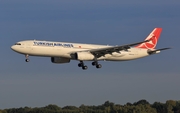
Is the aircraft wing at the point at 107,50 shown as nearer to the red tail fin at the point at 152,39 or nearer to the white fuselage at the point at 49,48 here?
the white fuselage at the point at 49,48

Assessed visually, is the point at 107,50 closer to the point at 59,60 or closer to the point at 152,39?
the point at 59,60

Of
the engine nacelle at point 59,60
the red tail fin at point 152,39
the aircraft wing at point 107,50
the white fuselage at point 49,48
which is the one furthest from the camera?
the red tail fin at point 152,39

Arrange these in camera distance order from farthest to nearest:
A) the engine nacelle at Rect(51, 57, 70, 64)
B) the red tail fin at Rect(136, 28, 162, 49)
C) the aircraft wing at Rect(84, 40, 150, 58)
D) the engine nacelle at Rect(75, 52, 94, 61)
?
1. the red tail fin at Rect(136, 28, 162, 49)
2. the engine nacelle at Rect(51, 57, 70, 64)
3. the aircraft wing at Rect(84, 40, 150, 58)
4. the engine nacelle at Rect(75, 52, 94, 61)

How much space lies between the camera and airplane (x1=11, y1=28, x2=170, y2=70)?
3927 inches

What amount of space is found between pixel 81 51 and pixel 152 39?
64.1ft

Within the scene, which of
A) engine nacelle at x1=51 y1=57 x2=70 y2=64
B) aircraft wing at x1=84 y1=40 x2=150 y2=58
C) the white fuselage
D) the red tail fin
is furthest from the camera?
the red tail fin

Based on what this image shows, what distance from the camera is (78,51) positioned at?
10369 centimetres

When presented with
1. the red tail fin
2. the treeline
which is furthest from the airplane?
the treeline

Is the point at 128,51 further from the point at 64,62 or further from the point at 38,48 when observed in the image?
the point at 38,48

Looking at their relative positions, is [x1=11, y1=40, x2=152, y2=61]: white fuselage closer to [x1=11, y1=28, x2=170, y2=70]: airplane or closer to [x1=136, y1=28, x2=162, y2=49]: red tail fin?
[x1=11, y1=28, x2=170, y2=70]: airplane

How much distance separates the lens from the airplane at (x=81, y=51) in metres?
99.8

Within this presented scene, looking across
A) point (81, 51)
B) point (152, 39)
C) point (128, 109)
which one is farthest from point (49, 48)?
point (128, 109)

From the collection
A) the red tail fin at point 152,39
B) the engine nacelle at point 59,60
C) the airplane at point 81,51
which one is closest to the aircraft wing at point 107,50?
the airplane at point 81,51

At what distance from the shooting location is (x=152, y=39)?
386 ft
